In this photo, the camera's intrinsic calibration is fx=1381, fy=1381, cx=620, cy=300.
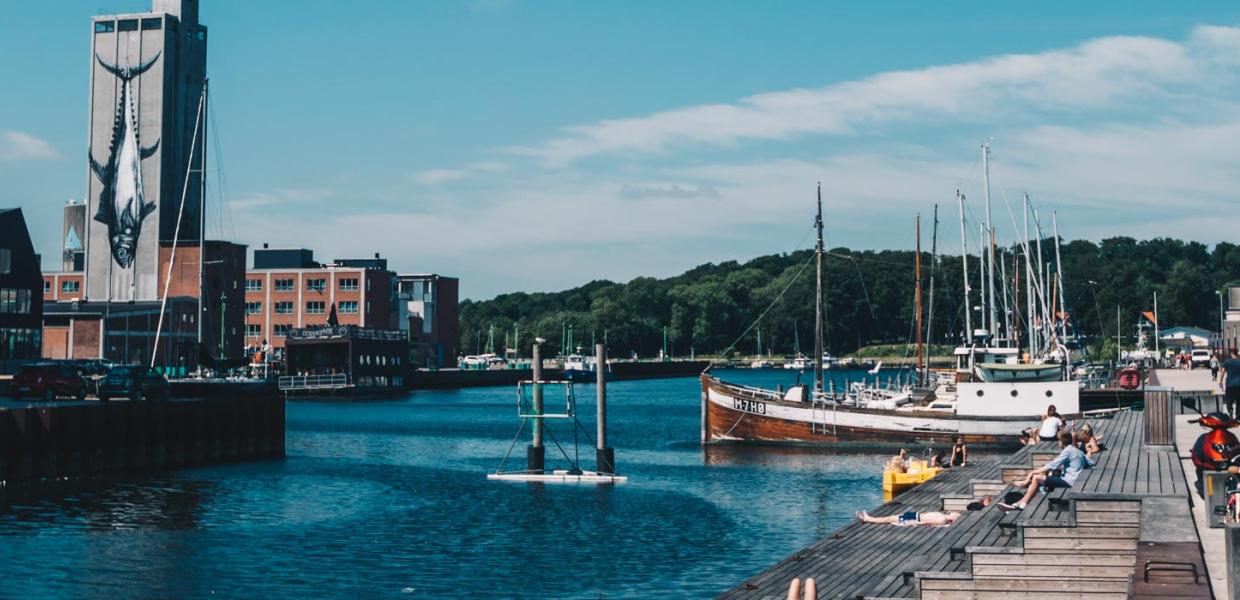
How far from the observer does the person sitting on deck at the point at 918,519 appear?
28.4 metres

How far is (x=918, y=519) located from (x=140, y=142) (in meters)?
155

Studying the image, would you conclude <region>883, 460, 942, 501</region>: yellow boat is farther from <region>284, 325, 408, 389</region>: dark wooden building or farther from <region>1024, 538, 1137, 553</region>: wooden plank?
<region>284, 325, 408, 389</region>: dark wooden building

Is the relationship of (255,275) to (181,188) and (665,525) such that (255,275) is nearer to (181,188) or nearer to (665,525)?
(181,188)

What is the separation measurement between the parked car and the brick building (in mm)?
117138

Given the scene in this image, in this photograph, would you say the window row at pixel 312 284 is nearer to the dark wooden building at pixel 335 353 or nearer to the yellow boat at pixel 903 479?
the dark wooden building at pixel 335 353

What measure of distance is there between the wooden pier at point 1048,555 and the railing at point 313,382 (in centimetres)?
12983

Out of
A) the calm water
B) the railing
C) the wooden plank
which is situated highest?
the railing

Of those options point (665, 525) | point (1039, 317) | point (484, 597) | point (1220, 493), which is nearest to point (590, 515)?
point (665, 525)

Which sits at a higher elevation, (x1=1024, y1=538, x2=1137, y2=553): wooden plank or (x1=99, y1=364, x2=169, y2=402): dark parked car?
(x1=99, y1=364, x2=169, y2=402): dark parked car

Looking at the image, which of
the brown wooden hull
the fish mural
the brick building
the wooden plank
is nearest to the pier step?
the wooden plank

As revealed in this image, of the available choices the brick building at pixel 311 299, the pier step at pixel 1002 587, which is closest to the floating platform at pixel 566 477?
the pier step at pixel 1002 587

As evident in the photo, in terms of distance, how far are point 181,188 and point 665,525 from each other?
14120 centimetres

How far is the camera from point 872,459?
66188mm

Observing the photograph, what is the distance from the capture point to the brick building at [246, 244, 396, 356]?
185750 millimetres
